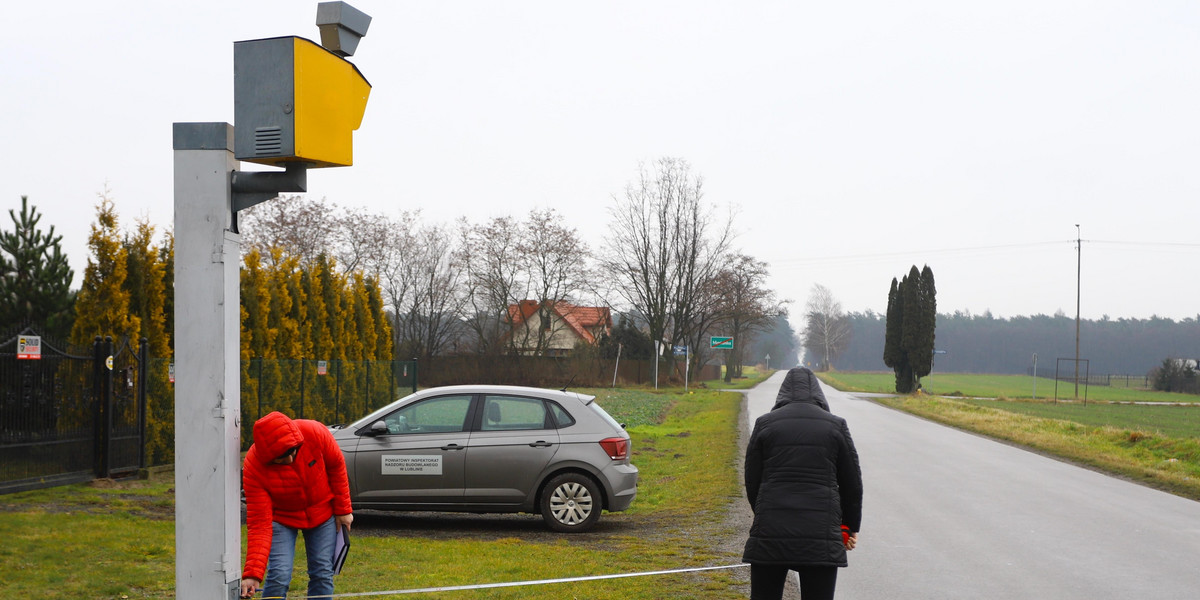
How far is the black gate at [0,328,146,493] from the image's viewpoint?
40.9ft

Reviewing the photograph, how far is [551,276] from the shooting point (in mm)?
62250

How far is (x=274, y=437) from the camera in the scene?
5.12 meters

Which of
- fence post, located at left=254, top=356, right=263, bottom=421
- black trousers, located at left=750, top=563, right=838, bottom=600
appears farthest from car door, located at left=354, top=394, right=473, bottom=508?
fence post, located at left=254, top=356, right=263, bottom=421

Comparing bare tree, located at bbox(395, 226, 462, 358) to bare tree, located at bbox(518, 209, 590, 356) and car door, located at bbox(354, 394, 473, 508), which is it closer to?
bare tree, located at bbox(518, 209, 590, 356)

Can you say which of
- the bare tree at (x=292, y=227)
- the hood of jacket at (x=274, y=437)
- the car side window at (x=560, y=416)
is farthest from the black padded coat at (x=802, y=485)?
the bare tree at (x=292, y=227)

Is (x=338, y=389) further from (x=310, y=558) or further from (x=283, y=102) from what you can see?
(x=283, y=102)

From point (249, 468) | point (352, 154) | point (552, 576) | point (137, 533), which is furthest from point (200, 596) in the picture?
point (137, 533)

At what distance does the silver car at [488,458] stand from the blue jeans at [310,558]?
15.8 ft

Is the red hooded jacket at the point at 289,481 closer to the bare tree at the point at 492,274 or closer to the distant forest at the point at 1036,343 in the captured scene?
the bare tree at the point at 492,274

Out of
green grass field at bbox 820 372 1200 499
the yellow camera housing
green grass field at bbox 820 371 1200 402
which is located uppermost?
the yellow camera housing

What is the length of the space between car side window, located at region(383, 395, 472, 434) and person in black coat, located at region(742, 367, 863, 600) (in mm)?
5767

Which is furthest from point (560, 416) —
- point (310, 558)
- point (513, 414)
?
point (310, 558)

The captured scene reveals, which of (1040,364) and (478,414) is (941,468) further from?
(1040,364)

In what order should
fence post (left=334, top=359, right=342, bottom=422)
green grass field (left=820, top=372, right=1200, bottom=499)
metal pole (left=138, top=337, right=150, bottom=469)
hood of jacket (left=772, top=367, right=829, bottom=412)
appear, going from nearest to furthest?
hood of jacket (left=772, top=367, right=829, bottom=412) → metal pole (left=138, top=337, right=150, bottom=469) → green grass field (left=820, top=372, right=1200, bottom=499) → fence post (left=334, top=359, right=342, bottom=422)
